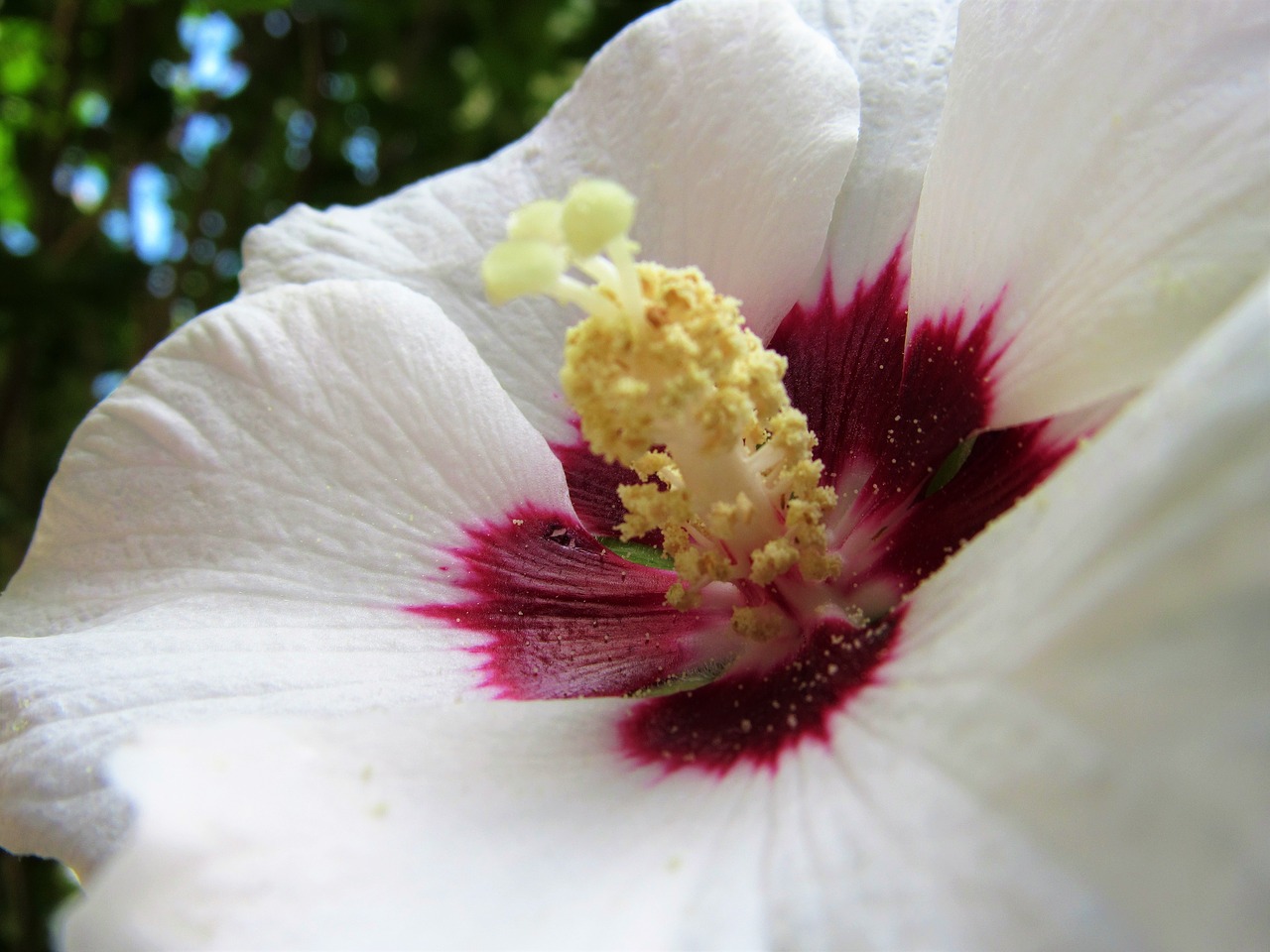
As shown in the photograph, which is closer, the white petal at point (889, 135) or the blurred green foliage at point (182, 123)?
the white petal at point (889, 135)

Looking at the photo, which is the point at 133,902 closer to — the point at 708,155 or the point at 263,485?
the point at 263,485

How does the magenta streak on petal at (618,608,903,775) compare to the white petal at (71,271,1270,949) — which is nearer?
the white petal at (71,271,1270,949)

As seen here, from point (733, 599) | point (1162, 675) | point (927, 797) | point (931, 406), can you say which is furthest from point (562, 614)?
point (1162, 675)

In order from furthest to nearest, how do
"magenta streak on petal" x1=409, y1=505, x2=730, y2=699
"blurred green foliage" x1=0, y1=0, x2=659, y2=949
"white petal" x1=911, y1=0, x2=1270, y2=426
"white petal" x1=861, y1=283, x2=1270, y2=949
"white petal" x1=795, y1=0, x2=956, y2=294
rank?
"blurred green foliage" x1=0, y1=0, x2=659, y2=949 → "white petal" x1=795, y1=0, x2=956, y2=294 → "magenta streak on petal" x1=409, y1=505, x2=730, y2=699 → "white petal" x1=911, y1=0, x2=1270, y2=426 → "white petal" x1=861, y1=283, x2=1270, y2=949

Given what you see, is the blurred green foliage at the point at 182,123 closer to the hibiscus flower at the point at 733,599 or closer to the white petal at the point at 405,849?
the hibiscus flower at the point at 733,599

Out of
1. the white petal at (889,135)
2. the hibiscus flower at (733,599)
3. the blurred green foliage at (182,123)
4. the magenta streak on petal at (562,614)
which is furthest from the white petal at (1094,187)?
the blurred green foliage at (182,123)

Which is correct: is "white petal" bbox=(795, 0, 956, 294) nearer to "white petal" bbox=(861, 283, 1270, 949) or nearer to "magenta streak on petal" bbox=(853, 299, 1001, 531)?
"magenta streak on petal" bbox=(853, 299, 1001, 531)

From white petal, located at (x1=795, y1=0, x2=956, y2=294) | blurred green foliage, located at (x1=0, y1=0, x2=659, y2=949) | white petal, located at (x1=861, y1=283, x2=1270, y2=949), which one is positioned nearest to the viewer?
white petal, located at (x1=861, y1=283, x2=1270, y2=949)

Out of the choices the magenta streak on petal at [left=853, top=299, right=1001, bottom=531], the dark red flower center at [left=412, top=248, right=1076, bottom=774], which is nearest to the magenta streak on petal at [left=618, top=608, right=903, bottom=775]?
the dark red flower center at [left=412, top=248, right=1076, bottom=774]
